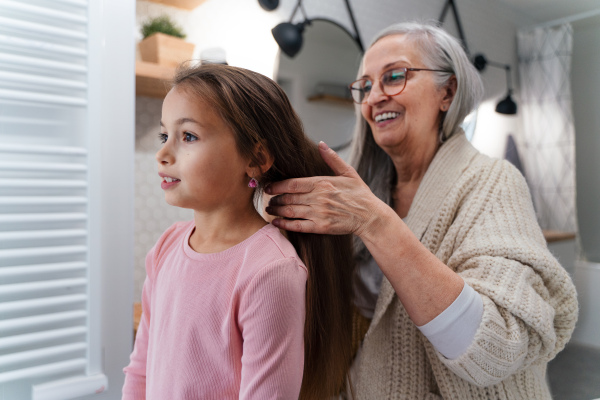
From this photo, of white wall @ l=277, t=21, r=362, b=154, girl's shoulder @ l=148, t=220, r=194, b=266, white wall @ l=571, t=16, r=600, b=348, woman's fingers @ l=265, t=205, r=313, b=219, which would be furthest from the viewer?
white wall @ l=571, t=16, r=600, b=348

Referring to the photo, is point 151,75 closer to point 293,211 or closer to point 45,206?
point 45,206

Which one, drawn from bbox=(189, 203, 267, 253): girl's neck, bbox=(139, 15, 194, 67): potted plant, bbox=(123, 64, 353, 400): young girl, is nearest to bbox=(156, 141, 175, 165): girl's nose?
bbox=(123, 64, 353, 400): young girl

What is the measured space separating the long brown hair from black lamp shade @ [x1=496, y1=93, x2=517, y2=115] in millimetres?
1691

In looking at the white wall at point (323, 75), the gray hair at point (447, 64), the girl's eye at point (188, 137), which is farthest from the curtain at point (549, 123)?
the girl's eye at point (188, 137)

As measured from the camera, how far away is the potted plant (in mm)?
1230

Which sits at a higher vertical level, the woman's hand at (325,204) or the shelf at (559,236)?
the woman's hand at (325,204)

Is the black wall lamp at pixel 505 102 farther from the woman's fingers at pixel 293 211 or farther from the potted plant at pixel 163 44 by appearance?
the woman's fingers at pixel 293 211

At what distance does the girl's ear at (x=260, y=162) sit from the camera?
2.18ft

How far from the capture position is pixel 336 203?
670 millimetres

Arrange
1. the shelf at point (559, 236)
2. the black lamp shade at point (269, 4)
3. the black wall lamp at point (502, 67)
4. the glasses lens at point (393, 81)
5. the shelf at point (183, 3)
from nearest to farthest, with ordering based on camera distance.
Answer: the glasses lens at point (393, 81) < the shelf at point (183, 3) < the black lamp shade at point (269, 4) < the shelf at point (559, 236) < the black wall lamp at point (502, 67)

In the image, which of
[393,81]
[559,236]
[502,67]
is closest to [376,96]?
[393,81]

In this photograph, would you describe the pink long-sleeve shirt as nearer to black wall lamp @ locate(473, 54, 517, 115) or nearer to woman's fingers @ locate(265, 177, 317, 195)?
woman's fingers @ locate(265, 177, 317, 195)

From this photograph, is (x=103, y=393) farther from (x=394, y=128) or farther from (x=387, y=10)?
(x=387, y=10)

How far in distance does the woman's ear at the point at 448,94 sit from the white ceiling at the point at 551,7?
118 centimetres
